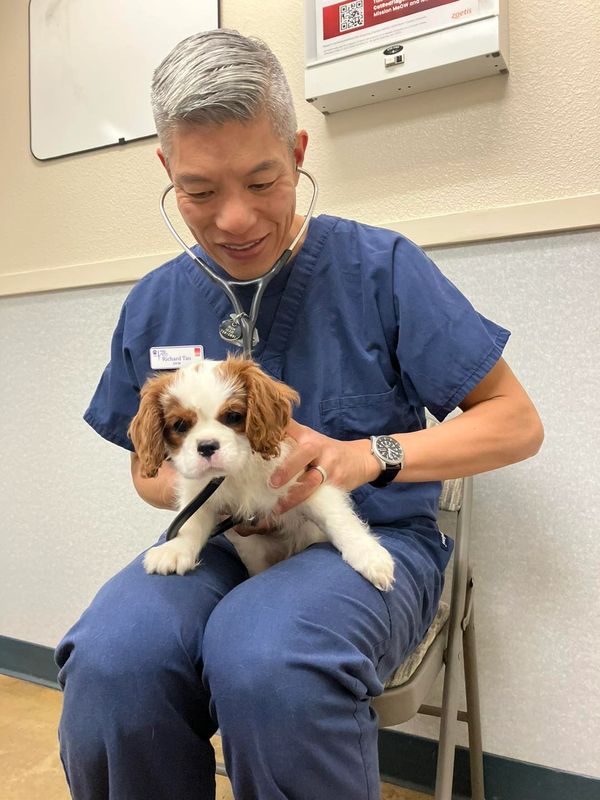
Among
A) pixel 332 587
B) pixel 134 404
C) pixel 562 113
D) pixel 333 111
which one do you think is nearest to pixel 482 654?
pixel 332 587

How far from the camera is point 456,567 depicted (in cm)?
113

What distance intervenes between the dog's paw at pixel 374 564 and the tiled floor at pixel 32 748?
90 centimetres

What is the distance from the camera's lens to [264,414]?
792 mm

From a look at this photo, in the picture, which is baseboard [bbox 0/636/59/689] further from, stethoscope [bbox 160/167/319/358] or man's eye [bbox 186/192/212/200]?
man's eye [bbox 186/192/212/200]

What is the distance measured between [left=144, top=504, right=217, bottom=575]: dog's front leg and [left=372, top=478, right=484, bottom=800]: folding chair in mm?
325

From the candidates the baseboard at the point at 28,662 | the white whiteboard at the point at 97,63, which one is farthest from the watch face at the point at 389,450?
the baseboard at the point at 28,662

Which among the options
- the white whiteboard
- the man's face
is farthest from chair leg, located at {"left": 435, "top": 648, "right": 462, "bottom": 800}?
the white whiteboard

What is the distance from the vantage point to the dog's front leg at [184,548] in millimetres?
878

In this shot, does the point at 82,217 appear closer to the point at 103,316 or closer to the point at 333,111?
the point at 103,316

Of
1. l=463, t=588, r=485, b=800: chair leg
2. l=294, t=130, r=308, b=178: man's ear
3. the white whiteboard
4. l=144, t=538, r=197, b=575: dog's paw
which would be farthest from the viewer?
the white whiteboard

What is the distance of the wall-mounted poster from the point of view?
50.9 inches

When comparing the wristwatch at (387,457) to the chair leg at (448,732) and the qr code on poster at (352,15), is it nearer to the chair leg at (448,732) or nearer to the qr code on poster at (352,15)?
the chair leg at (448,732)

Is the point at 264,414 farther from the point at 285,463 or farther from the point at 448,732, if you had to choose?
the point at 448,732

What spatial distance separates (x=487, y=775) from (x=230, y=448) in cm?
108
